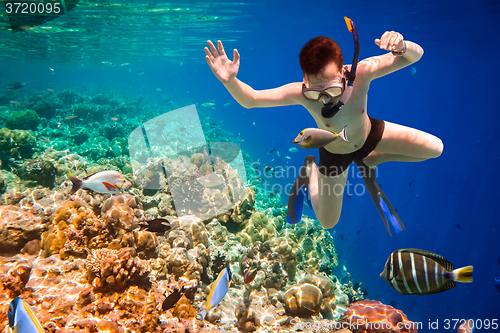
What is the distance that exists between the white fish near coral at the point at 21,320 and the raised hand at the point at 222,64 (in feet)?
9.39

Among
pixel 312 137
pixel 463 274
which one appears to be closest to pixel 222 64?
pixel 312 137

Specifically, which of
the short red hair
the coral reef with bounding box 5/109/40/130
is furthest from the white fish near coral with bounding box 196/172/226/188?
the coral reef with bounding box 5/109/40/130

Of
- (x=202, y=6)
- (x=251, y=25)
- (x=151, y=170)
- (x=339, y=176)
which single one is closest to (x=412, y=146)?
(x=339, y=176)

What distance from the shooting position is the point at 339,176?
3.88 metres

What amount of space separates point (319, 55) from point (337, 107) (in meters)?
0.61

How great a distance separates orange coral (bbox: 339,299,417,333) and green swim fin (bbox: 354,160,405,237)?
1.49 metres

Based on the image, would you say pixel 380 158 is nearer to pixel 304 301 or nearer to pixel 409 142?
pixel 409 142

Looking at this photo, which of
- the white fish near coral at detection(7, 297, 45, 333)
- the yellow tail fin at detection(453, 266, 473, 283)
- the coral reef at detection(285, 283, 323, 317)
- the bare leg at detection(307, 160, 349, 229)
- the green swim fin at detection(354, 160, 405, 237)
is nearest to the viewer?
the white fish near coral at detection(7, 297, 45, 333)

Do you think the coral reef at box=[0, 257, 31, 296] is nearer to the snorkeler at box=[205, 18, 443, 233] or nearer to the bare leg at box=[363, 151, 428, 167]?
the snorkeler at box=[205, 18, 443, 233]

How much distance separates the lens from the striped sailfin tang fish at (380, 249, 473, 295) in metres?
2.04

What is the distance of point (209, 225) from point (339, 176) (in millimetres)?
4107

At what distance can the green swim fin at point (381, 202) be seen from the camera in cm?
332

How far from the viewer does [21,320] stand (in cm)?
152

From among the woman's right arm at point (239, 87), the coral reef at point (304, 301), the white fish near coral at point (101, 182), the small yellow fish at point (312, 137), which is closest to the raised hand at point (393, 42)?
the woman's right arm at point (239, 87)
